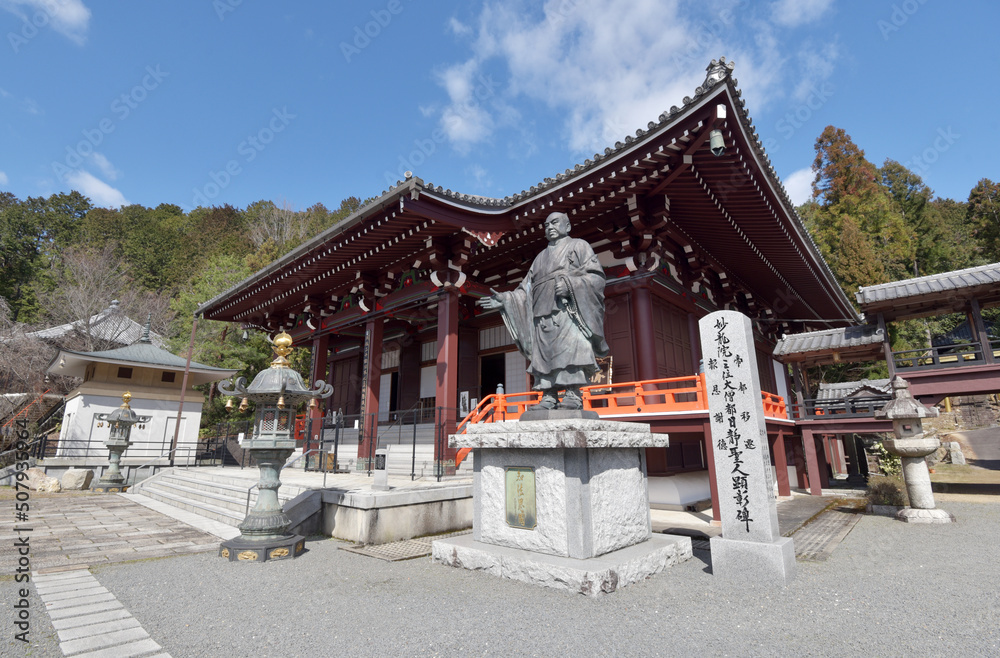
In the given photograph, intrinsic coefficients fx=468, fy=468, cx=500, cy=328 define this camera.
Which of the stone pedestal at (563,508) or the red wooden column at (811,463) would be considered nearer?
the stone pedestal at (563,508)

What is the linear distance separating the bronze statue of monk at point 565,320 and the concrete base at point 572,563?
4.77 feet

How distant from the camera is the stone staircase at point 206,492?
7672mm

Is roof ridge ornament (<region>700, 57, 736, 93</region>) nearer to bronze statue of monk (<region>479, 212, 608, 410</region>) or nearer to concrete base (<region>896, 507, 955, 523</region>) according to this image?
bronze statue of monk (<region>479, 212, 608, 410</region>)

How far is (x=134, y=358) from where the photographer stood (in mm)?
17859

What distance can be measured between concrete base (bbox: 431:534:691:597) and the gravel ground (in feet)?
0.33

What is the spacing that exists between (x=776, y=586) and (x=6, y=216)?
47503mm

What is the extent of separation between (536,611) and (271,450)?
3.89m

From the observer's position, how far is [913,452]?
26.5ft

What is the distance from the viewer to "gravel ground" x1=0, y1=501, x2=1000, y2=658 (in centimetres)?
296

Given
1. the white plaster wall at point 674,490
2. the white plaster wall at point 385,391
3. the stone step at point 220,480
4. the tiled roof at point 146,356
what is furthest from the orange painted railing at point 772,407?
the tiled roof at point 146,356

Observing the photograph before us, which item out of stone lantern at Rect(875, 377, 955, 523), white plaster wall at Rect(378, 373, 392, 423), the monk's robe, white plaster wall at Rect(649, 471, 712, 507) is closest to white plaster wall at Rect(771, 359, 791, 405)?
stone lantern at Rect(875, 377, 955, 523)

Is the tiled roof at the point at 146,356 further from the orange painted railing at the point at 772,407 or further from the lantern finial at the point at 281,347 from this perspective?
the orange painted railing at the point at 772,407

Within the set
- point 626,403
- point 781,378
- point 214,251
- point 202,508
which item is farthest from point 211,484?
point 214,251

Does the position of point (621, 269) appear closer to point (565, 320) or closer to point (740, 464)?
point (565, 320)
